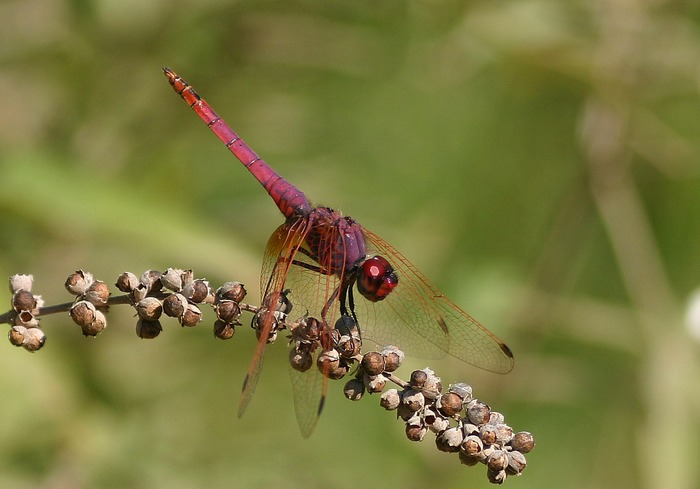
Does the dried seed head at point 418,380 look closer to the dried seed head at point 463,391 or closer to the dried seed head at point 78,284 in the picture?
the dried seed head at point 463,391

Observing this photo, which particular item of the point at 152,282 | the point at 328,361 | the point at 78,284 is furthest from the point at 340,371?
the point at 78,284

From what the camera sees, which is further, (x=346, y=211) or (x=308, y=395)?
(x=346, y=211)

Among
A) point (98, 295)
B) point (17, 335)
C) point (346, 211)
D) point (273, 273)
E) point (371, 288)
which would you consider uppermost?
point (346, 211)

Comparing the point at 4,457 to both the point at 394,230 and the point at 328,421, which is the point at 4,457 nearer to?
the point at 328,421

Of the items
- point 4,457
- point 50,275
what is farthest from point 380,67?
point 4,457

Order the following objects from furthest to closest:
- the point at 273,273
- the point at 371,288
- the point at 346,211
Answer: the point at 346,211
the point at 371,288
the point at 273,273

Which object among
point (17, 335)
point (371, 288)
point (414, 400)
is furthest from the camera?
point (371, 288)

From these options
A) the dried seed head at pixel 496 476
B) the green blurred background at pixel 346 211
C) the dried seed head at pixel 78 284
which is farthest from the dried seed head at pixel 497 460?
the green blurred background at pixel 346 211

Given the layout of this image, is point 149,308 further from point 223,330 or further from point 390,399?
point 390,399
